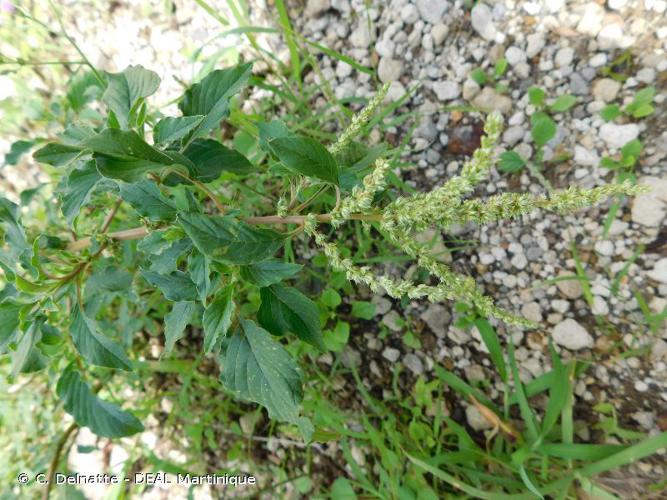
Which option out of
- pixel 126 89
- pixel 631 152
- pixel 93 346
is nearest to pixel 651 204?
pixel 631 152

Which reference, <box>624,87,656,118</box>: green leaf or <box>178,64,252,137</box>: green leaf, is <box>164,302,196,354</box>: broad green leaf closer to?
<box>178,64,252,137</box>: green leaf

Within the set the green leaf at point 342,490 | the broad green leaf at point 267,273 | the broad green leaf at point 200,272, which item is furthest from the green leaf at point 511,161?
the green leaf at point 342,490

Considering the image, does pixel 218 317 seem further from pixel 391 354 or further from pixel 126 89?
pixel 391 354

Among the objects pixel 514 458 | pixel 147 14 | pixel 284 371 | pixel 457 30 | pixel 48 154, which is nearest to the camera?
pixel 48 154

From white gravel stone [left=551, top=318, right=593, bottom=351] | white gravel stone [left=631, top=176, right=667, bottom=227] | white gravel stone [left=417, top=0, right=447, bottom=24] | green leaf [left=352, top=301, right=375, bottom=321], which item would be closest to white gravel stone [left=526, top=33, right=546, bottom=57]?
white gravel stone [left=417, top=0, right=447, bottom=24]

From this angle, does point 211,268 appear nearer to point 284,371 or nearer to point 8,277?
point 284,371

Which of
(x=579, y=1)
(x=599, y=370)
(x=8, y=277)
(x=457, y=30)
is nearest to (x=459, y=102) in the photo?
(x=457, y=30)
